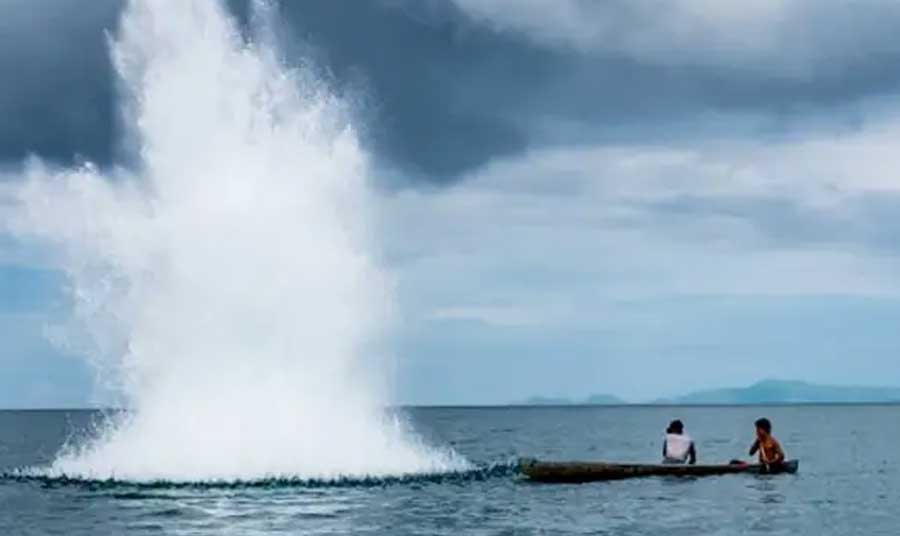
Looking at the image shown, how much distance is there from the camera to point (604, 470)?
5981 centimetres

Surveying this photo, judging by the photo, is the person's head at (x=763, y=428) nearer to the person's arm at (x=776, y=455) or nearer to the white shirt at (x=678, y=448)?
the person's arm at (x=776, y=455)

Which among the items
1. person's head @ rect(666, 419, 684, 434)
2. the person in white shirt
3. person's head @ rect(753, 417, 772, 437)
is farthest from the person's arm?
person's head @ rect(666, 419, 684, 434)

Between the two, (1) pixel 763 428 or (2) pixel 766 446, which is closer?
(1) pixel 763 428

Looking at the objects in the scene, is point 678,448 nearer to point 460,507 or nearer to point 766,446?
point 766,446

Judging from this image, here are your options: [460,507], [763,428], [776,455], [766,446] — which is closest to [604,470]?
[763,428]

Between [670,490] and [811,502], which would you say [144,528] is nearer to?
[670,490]

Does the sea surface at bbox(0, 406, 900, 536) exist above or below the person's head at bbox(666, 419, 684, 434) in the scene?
below

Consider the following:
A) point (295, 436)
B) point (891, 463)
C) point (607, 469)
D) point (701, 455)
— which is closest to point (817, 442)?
point (701, 455)

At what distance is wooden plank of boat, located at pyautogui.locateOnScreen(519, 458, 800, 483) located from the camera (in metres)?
57.8

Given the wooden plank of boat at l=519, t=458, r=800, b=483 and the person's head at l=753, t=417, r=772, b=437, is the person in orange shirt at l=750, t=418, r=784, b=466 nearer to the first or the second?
the person's head at l=753, t=417, r=772, b=437

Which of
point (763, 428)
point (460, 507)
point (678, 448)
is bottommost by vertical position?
point (460, 507)

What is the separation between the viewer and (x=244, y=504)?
4791 centimetres

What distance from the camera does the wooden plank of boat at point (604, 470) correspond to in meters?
57.8

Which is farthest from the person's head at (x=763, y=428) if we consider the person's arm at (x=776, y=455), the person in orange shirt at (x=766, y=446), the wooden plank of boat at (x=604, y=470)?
the wooden plank of boat at (x=604, y=470)
